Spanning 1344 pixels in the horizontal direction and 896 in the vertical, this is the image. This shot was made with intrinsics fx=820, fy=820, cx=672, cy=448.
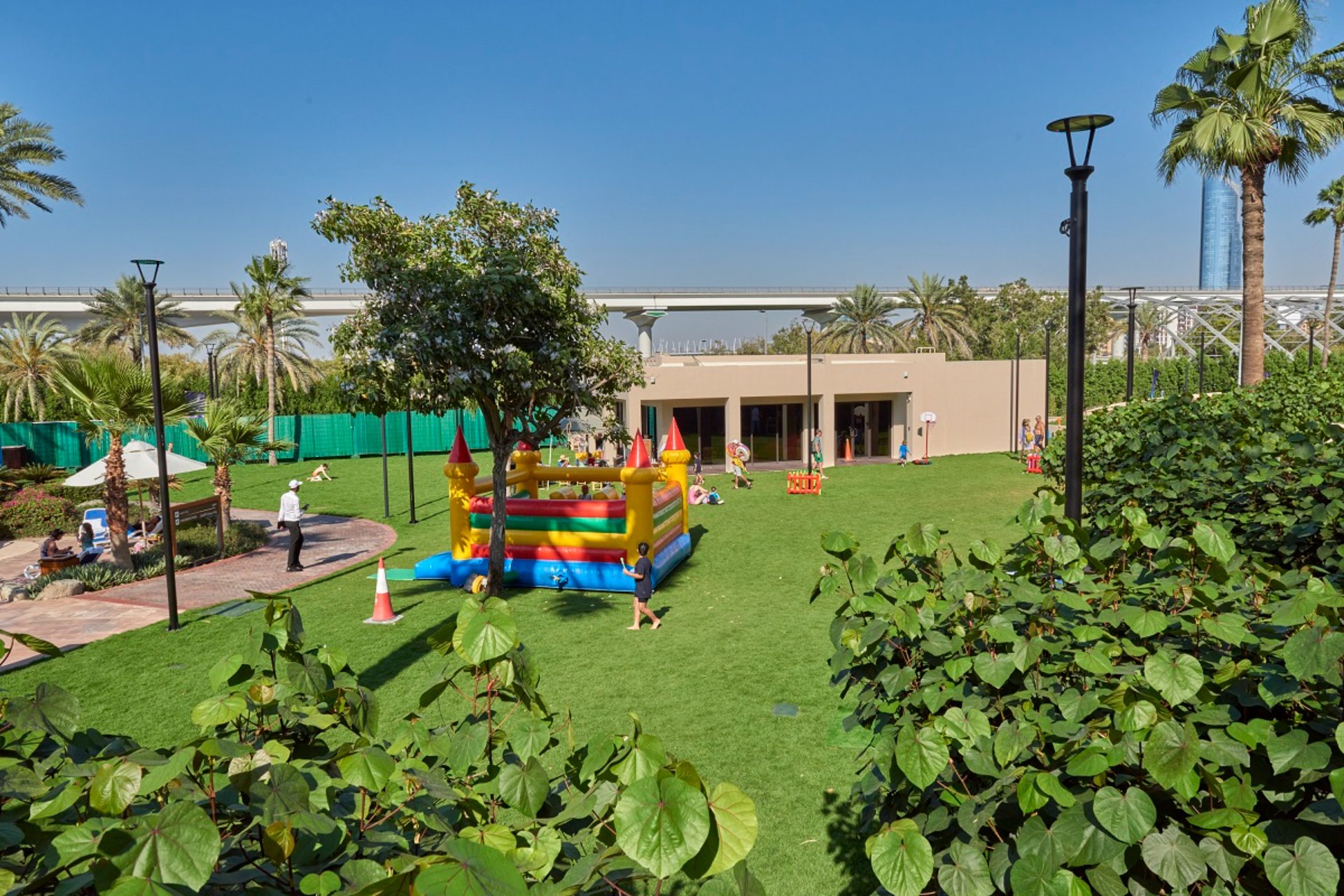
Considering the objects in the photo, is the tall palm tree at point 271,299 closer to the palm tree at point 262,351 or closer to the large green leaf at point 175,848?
the palm tree at point 262,351

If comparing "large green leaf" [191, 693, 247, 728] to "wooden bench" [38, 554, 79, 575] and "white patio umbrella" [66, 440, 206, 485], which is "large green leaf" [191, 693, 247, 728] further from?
"white patio umbrella" [66, 440, 206, 485]

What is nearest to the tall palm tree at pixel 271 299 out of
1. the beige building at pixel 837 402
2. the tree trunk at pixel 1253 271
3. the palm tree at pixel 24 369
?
the palm tree at pixel 24 369

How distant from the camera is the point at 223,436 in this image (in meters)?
17.2

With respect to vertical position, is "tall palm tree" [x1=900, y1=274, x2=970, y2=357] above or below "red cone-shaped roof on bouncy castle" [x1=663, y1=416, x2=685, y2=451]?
above

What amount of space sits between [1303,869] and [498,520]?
38.8 ft

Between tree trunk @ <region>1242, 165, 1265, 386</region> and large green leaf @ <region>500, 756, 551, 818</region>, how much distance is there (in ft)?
69.7

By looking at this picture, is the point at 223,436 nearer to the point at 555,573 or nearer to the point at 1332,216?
the point at 555,573

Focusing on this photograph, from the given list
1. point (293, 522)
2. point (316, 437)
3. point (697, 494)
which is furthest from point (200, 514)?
point (316, 437)

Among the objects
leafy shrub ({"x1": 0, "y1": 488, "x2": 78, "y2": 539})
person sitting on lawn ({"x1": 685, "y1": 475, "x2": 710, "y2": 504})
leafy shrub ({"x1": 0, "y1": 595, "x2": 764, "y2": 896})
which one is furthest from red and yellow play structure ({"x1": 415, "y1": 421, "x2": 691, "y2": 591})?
leafy shrub ({"x1": 0, "y1": 488, "x2": 78, "y2": 539})

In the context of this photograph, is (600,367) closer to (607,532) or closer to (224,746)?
(607,532)

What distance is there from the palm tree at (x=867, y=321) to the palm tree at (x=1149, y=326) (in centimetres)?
3316

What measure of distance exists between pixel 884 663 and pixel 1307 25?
2167cm

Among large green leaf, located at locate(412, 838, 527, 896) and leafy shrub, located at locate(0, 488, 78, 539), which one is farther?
leafy shrub, located at locate(0, 488, 78, 539)

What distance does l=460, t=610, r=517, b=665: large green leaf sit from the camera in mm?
2006
